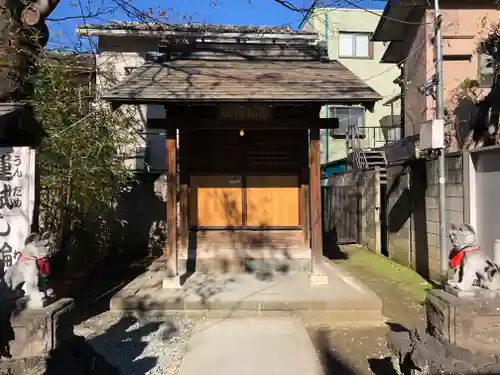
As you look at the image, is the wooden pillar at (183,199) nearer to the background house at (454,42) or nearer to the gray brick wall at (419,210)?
the gray brick wall at (419,210)

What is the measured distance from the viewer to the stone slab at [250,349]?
450 centimetres

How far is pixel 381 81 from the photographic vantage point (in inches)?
864

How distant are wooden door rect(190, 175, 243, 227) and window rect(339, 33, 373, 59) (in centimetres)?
1596

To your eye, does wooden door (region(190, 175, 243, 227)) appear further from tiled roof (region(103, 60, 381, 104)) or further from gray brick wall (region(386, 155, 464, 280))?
gray brick wall (region(386, 155, 464, 280))

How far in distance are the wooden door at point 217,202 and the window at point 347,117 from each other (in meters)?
14.0

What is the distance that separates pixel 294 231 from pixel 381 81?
16074 mm

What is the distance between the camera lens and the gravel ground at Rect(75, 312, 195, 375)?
469 centimetres

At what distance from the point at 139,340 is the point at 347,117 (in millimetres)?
18773

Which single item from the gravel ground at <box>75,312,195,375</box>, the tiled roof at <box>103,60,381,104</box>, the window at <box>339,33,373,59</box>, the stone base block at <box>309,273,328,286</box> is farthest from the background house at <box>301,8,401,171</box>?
the gravel ground at <box>75,312,195,375</box>

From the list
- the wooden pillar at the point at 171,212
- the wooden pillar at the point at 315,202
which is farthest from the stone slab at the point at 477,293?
the wooden pillar at the point at 171,212

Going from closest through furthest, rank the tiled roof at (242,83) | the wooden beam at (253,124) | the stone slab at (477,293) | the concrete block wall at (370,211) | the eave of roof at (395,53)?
the stone slab at (477,293) < the tiled roof at (242,83) < the wooden beam at (253,124) < the concrete block wall at (370,211) < the eave of roof at (395,53)

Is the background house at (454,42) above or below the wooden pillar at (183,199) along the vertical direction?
above

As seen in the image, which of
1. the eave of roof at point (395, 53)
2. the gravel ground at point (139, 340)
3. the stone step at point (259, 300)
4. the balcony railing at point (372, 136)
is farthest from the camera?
the balcony railing at point (372, 136)

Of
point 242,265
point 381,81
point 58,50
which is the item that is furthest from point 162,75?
point 381,81
